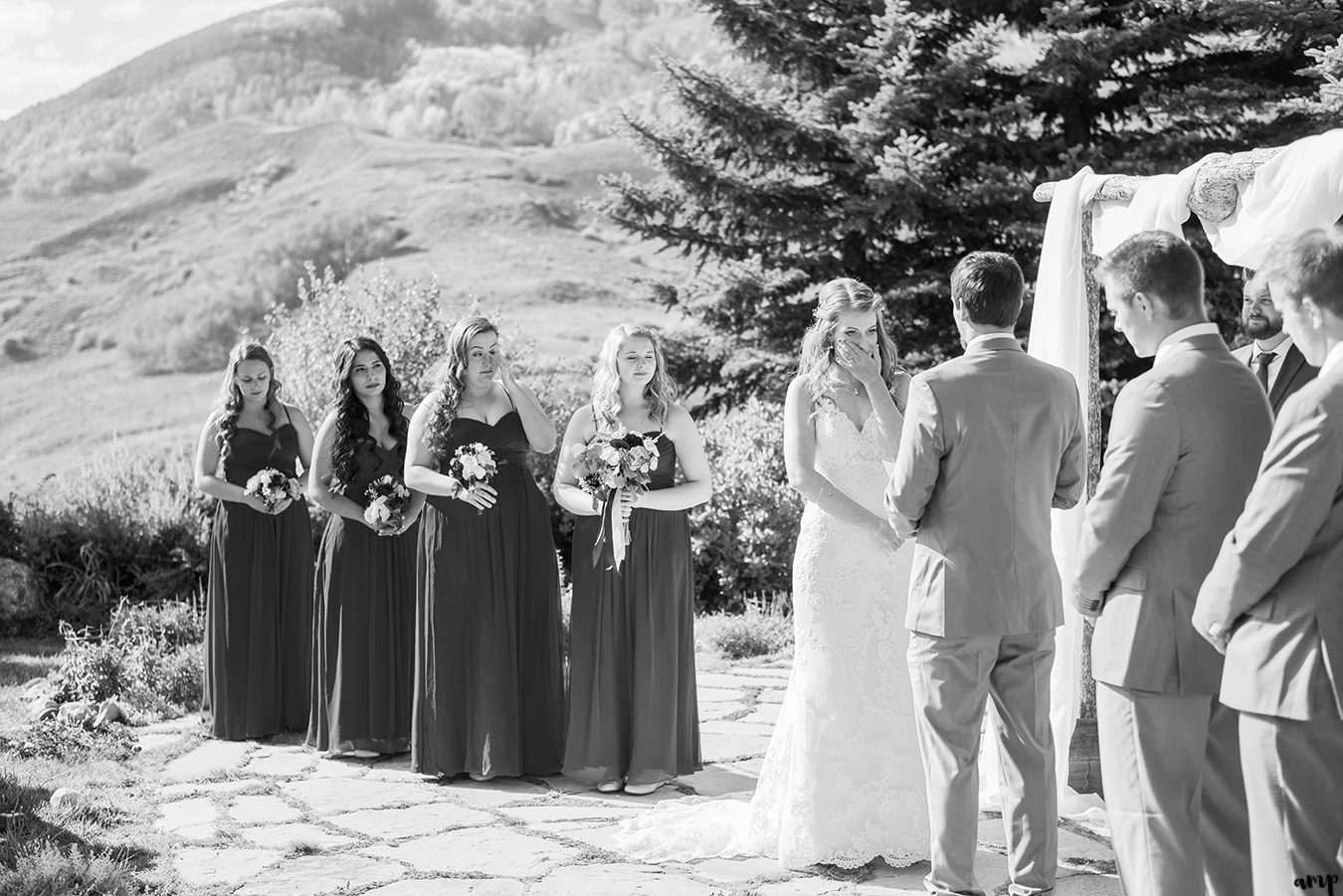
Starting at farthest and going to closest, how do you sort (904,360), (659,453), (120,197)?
(120,197) → (904,360) → (659,453)

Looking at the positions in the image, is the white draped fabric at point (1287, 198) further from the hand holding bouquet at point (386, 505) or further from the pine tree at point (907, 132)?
the pine tree at point (907, 132)

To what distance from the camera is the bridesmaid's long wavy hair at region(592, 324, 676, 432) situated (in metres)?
5.99

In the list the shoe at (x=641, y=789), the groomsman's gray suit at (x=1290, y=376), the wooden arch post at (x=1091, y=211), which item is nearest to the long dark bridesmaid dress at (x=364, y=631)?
the shoe at (x=641, y=789)

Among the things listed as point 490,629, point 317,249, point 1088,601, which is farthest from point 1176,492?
point 317,249

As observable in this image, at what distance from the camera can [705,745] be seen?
6.79 meters

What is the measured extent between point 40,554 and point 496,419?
7204mm

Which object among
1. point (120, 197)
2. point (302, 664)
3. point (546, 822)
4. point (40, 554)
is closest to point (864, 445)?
point (546, 822)

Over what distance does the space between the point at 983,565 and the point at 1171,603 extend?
0.69 meters

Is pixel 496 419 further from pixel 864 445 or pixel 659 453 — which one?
pixel 864 445

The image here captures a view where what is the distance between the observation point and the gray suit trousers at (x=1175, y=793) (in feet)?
11.1

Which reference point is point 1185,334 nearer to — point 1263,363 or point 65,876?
point 1263,363

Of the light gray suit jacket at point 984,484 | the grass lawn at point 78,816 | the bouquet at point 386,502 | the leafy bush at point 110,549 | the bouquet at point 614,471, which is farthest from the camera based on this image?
the leafy bush at point 110,549

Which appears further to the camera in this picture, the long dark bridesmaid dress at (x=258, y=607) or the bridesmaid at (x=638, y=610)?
the long dark bridesmaid dress at (x=258, y=607)

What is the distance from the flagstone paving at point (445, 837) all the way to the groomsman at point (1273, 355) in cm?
196
